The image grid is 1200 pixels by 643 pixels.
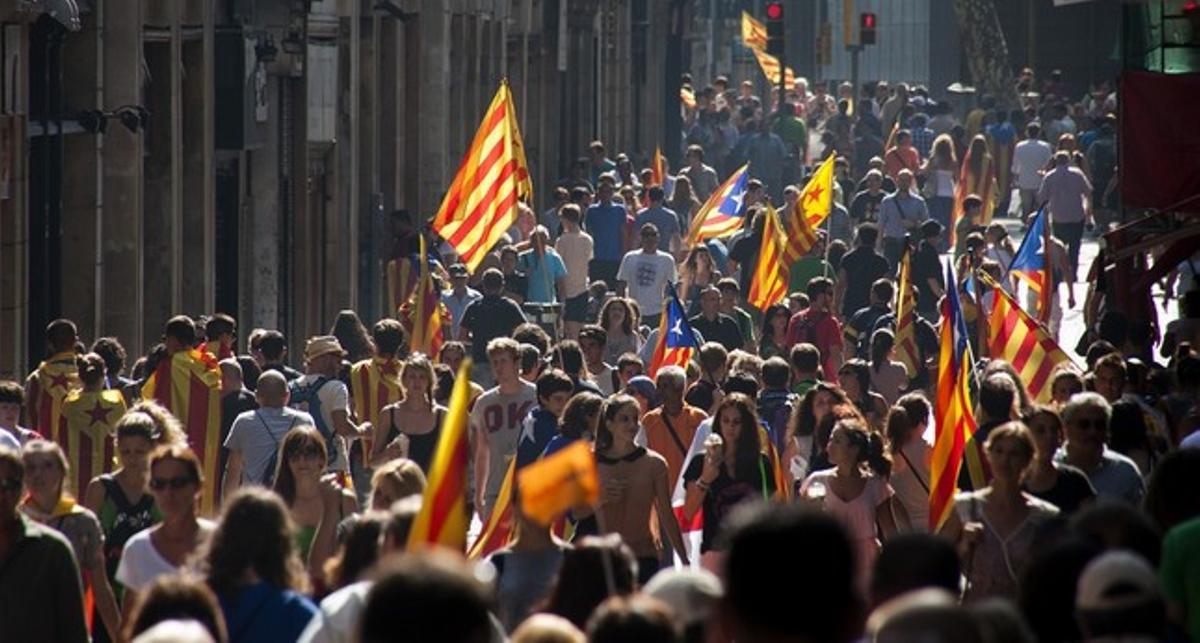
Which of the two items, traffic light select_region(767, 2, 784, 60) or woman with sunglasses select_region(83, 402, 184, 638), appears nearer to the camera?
woman with sunglasses select_region(83, 402, 184, 638)

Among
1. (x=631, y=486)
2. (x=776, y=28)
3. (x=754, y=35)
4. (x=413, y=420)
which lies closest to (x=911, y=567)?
(x=631, y=486)

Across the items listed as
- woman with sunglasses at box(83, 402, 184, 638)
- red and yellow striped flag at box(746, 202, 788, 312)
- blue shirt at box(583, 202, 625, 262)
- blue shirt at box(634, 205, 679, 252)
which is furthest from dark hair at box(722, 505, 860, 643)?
blue shirt at box(634, 205, 679, 252)

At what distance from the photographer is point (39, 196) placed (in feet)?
64.0

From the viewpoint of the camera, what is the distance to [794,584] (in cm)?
523

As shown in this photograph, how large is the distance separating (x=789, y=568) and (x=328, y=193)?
22.1 metres

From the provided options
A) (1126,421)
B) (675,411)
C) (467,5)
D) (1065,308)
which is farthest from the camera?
(467,5)

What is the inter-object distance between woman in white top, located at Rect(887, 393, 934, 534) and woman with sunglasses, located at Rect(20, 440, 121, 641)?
3.79 m

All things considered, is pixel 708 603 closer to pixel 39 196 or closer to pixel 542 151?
pixel 39 196

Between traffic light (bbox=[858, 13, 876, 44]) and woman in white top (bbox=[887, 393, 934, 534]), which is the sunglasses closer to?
woman in white top (bbox=[887, 393, 934, 534])

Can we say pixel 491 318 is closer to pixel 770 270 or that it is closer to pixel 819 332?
pixel 819 332

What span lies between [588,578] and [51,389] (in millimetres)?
6912

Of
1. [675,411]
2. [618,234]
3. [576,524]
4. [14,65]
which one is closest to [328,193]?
[618,234]

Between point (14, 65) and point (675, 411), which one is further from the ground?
point (14, 65)

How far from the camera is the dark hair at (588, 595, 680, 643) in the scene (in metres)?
6.20
